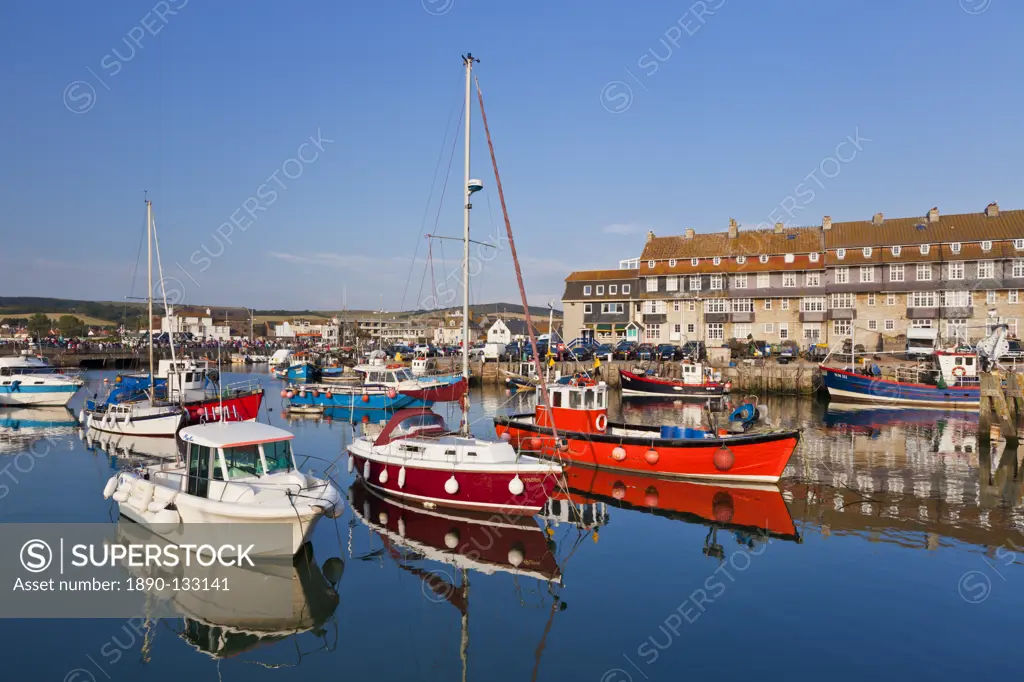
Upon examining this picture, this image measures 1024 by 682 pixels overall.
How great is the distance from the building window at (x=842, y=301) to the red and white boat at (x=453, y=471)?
2120 inches

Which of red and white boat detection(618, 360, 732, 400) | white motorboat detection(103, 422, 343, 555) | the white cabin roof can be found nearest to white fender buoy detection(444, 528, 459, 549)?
white motorboat detection(103, 422, 343, 555)

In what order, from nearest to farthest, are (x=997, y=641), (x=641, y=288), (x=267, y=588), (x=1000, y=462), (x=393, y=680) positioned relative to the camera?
(x=393, y=680) → (x=997, y=641) → (x=267, y=588) → (x=1000, y=462) → (x=641, y=288)

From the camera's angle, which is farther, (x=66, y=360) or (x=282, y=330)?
(x=282, y=330)

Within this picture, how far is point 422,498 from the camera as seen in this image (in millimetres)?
18750

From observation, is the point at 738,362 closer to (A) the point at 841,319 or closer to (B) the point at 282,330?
(A) the point at 841,319

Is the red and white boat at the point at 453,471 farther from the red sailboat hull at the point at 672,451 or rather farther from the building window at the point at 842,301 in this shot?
the building window at the point at 842,301

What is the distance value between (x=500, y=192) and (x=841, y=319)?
54389 millimetres

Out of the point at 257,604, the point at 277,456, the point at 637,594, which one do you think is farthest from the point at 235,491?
the point at 637,594

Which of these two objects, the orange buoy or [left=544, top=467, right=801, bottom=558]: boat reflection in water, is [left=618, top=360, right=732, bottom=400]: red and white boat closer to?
[left=544, top=467, right=801, bottom=558]: boat reflection in water

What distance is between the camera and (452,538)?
16.4 m

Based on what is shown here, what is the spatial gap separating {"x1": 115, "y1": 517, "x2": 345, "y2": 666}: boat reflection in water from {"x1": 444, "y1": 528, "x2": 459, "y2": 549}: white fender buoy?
271 centimetres

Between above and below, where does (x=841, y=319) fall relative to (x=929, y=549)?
above

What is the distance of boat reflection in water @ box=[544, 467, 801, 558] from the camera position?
680 inches

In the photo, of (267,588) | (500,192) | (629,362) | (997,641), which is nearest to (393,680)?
(267,588)
